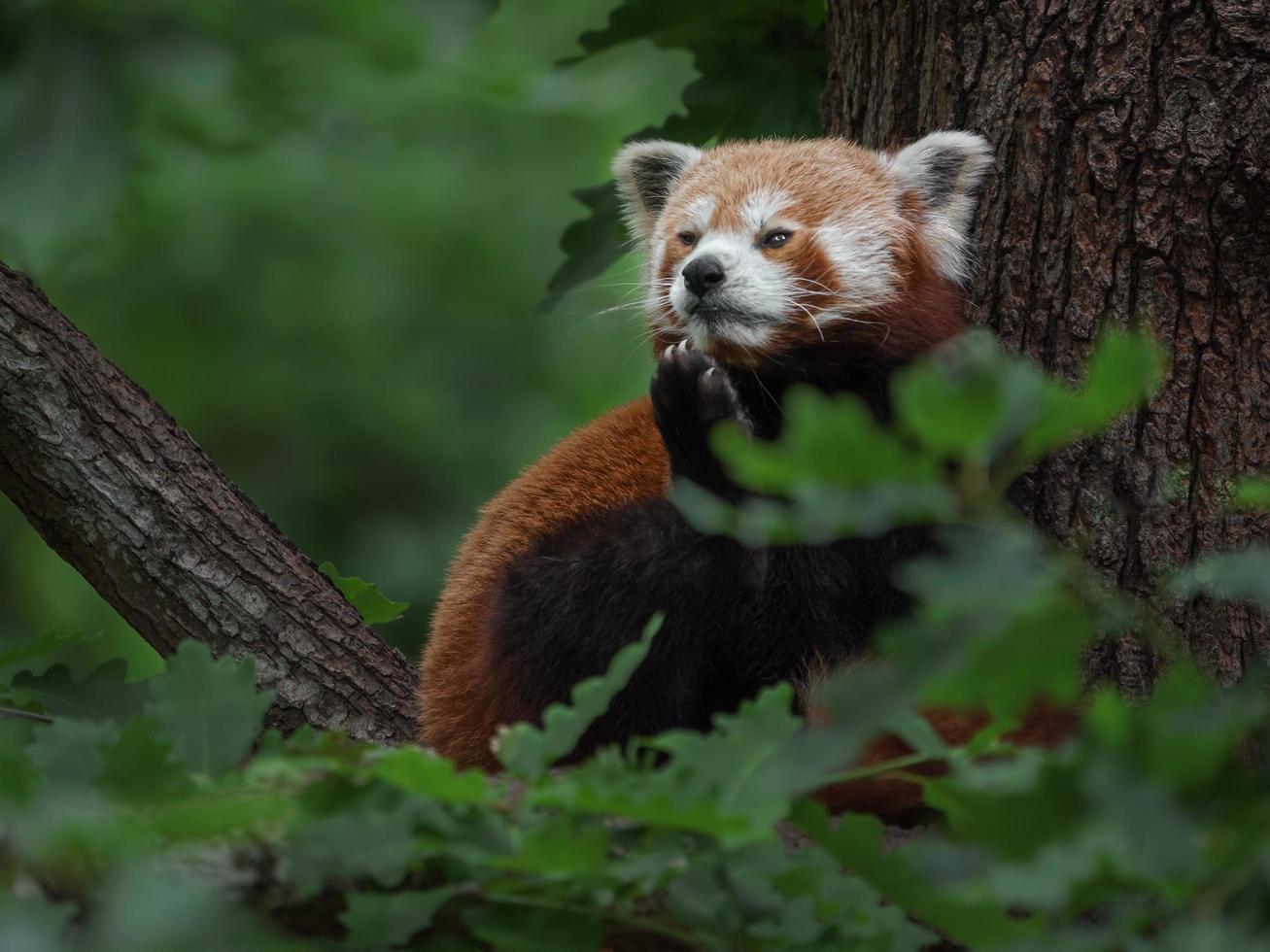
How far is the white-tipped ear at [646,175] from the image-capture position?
2.96 metres

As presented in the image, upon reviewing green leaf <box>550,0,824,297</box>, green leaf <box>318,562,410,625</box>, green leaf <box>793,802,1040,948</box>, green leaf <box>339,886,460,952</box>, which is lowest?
green leaf <box>318,562,410,625</box>

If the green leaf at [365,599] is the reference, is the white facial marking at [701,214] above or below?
above

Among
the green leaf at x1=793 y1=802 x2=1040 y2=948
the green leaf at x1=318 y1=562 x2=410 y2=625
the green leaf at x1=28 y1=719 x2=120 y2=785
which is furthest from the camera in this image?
the green leaf at x1=318 y1=562 x2=410 y2=625

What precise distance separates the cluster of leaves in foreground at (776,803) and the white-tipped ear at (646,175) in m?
1.90

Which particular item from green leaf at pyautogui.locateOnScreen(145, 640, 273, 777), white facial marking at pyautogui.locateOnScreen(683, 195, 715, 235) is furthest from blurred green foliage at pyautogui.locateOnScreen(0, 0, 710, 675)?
green leaf at pyautogui.locateOnScreen(145, 640, 273, 777)

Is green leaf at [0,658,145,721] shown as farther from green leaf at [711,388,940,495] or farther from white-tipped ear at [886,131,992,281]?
white-tipped ear at [886,131,992,281]

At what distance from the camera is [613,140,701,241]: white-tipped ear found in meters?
2.96

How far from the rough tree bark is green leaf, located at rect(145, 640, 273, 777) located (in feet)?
3.28

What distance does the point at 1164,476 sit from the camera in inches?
84.4

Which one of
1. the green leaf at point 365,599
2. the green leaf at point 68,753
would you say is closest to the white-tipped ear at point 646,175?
the green leaf at point 365,599

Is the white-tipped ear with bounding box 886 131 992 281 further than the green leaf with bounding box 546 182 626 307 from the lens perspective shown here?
No

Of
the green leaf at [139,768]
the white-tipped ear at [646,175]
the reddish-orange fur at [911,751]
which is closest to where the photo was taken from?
the green leaf at [139,768]

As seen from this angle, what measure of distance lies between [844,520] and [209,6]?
276 centimetres

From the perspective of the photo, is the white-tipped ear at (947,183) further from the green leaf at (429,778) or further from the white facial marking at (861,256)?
the green leaf at (429,778)
